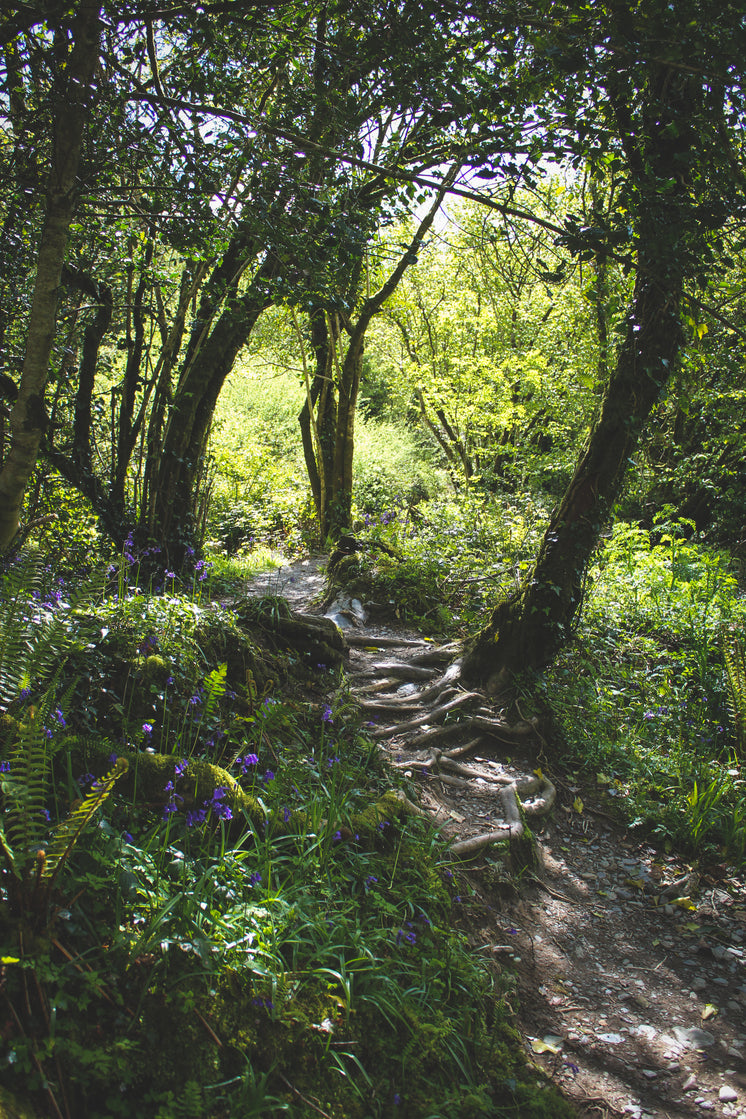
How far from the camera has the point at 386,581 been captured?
822cm

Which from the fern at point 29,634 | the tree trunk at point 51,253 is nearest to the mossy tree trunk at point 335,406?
the tree trunk at point 51,253

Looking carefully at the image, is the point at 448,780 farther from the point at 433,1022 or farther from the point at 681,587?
the point at 681,587

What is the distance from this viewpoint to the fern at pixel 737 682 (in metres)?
4.87

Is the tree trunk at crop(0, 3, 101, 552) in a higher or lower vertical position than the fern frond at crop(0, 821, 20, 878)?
higher

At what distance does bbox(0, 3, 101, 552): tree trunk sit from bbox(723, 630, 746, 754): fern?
211 inches

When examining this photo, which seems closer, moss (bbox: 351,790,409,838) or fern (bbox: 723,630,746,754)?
moss (bbox: 351,790,409,838)

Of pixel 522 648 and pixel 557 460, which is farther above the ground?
pixel 557 460

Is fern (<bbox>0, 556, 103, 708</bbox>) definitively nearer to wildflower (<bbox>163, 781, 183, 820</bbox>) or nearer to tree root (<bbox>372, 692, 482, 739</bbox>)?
wildflower (<bbox>163, 781, 183, 820</bbox>)

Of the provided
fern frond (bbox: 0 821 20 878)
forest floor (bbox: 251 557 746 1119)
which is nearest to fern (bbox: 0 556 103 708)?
fern frond (bbox: 0 821 20 878)

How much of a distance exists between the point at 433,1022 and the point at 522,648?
151 inches

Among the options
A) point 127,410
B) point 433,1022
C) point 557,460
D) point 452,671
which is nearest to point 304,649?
point 452,671

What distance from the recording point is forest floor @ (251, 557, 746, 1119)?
2.53 m

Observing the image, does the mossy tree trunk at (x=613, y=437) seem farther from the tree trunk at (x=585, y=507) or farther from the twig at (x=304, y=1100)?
the twig at (x=304, y=1100)

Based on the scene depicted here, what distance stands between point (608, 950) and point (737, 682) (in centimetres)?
267
